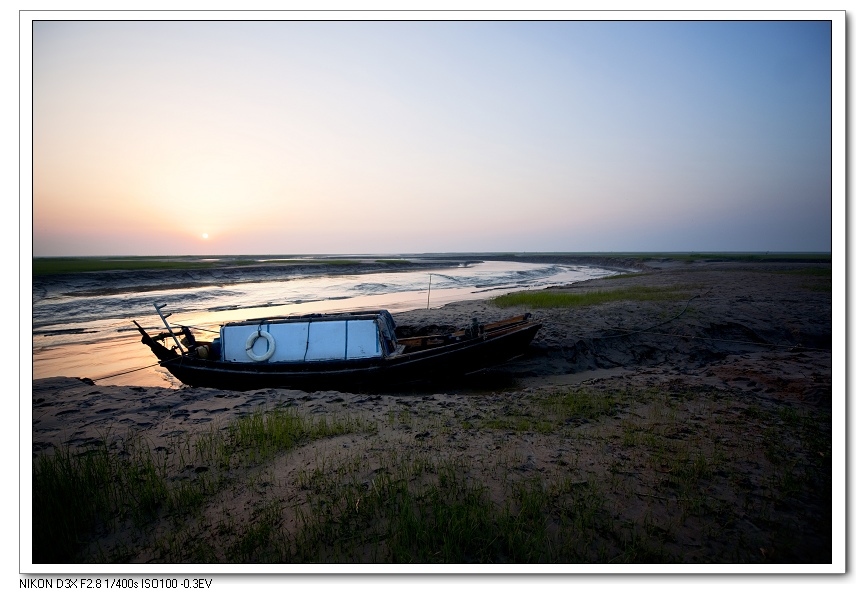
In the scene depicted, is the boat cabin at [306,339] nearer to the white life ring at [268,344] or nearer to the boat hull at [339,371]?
the white life ring at [268,344]

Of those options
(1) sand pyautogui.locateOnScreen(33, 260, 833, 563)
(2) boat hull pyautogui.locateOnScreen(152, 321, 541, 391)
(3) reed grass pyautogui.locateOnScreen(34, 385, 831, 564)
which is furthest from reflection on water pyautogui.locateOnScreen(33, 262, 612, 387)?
(3) reed grass pyautogui.locateOnScreen(34, 385, 831, 564)

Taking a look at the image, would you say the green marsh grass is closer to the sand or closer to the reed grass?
the reed grass

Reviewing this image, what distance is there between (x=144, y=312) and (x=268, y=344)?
14928mm

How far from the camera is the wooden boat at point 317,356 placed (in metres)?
9.07

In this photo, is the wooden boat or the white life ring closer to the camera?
the wooden boat

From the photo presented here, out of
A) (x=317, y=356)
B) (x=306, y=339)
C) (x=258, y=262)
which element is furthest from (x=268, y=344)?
(x=258, y=262)

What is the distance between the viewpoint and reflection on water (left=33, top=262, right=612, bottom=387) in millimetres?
11141

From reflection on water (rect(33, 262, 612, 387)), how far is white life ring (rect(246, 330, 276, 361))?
68.0 inches

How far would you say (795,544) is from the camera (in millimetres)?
3432

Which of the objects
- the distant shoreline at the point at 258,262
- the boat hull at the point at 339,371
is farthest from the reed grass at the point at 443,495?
the boat hull at the point at 339,371

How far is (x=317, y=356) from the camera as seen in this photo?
30.9 feet

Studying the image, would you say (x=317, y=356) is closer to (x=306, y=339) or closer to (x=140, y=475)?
(x=306, y=339)
